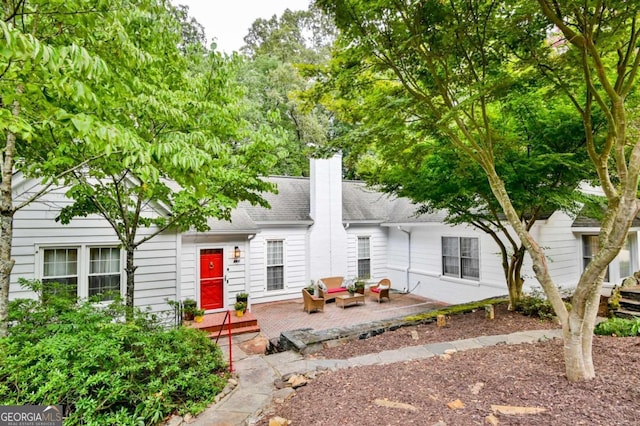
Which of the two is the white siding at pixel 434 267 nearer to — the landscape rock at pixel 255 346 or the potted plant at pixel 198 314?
the landscape rock at pixel 255 346

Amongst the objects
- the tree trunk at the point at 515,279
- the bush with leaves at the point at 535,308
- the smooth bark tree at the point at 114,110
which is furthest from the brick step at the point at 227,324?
→ the bush with leaves at the point at 535,308

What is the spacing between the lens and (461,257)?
1127 centimetres

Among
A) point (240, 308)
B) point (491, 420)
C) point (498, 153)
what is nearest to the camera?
point (491, 420)

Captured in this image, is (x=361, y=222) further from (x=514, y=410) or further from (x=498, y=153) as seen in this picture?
(x=514, y=410)

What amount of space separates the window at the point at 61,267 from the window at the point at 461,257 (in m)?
11.1

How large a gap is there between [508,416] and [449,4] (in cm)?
466

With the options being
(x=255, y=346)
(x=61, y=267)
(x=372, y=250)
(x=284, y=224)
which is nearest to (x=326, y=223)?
(x=284, y=224)

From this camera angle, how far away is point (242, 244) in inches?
410

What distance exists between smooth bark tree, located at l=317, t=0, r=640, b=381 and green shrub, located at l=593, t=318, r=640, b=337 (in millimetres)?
2507

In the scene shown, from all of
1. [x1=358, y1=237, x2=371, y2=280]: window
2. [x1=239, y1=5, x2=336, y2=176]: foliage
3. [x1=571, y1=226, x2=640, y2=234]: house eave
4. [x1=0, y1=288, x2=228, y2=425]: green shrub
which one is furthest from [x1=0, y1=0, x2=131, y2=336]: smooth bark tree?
[x1=571, y1=226, x2=640, y2=234]: house eave

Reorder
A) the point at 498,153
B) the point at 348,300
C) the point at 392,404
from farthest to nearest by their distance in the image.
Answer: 1. the point at 348,300
2. the point at 498,153
3. the point at 392,404

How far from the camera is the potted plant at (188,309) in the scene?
Answer: 880 cm

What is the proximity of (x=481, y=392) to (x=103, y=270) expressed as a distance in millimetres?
8089

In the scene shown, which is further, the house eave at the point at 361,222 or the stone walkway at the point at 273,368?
the house eave at the point at 361,222
